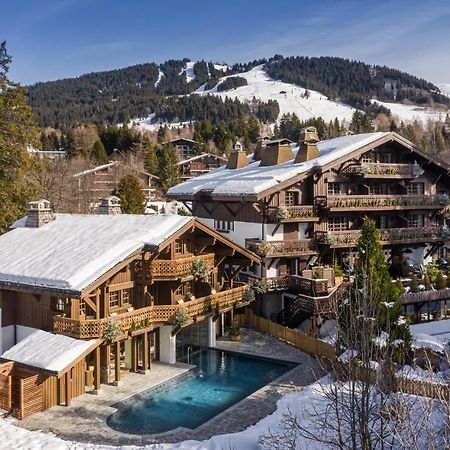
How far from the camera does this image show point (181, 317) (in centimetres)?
2358

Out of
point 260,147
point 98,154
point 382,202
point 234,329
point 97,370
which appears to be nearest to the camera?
point 97,370

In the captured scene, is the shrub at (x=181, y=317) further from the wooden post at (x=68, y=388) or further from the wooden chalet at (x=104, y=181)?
the wooden chalet at (x=104, y=181)

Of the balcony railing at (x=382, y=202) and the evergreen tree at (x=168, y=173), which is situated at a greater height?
the evergreen tree at (x=168, y=173)

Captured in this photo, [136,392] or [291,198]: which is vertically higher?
[291,198]

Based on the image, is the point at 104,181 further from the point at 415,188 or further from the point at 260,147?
the point at 415,188

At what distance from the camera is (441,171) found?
1539 inches

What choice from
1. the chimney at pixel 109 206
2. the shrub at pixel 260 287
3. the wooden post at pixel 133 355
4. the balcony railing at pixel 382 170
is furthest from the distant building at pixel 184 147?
the wooden post at pixel 133 355

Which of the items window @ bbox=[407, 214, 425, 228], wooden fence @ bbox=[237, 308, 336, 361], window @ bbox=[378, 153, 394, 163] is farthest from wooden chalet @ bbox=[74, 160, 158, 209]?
window @ bbox=[407, 214, 425, 228]

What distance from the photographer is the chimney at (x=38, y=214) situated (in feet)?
88.3

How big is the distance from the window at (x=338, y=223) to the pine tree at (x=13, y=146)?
2048 cm

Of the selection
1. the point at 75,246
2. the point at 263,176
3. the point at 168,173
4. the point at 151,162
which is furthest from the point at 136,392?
the point at 151,162

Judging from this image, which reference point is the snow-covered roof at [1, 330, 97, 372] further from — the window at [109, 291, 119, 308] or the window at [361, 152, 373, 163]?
the window at [361, 152, 373, 163]

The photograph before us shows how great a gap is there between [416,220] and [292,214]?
1221 centimetres

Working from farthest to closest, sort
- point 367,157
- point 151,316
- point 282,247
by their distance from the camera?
point 367,157, point 282,247, point 151,316
